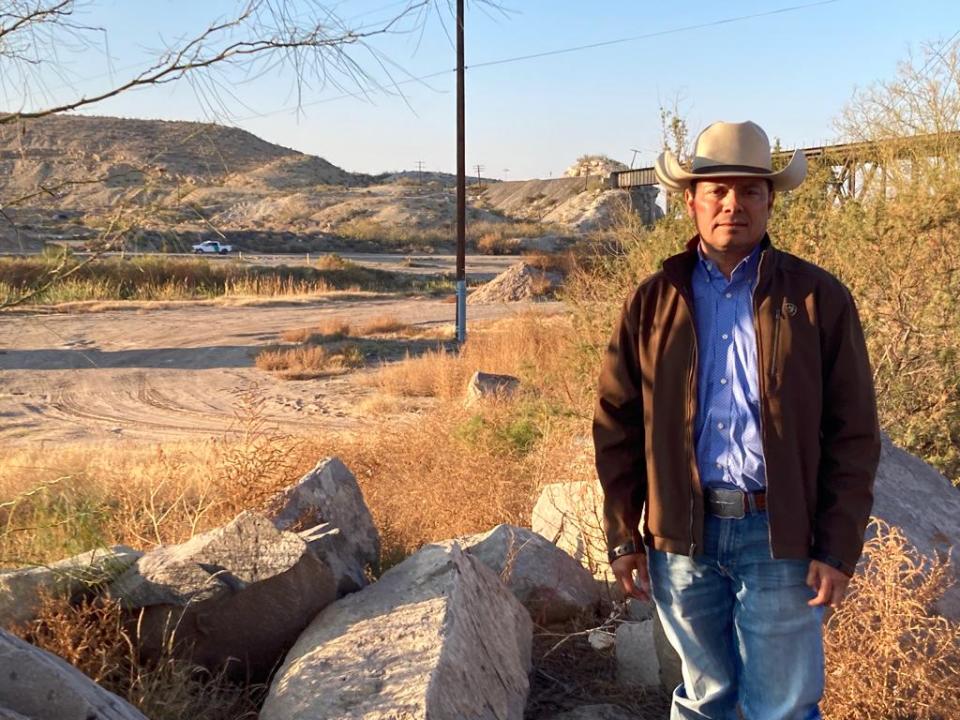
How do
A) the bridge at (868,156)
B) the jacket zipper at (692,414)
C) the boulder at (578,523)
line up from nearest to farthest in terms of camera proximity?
the jacket zipper at (692,414)
the boulder at (578,523)
the bridge at (868,156)

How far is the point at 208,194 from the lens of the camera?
13.8 meters

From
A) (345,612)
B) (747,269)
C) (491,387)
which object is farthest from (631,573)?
(491,387)

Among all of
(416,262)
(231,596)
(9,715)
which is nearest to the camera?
(9,715)

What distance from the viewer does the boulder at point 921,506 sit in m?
3.94

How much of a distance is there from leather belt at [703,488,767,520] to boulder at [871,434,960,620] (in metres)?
1.80

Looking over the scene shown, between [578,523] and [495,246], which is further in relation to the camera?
[495,246]

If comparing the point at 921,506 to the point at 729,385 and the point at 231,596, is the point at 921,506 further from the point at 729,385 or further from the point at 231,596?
the point at 231,596

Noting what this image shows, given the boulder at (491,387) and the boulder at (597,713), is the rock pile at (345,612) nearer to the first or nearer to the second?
the boulder at (597,713)

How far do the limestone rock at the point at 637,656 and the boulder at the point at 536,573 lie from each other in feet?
1.39

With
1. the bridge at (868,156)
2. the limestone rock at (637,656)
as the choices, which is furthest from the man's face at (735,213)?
the bridge at (868,156)

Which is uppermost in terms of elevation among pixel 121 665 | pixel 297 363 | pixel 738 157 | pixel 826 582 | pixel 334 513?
pixel 738 157

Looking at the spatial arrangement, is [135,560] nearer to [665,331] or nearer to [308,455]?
[665,331]

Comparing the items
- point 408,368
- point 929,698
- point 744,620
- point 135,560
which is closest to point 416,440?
point 135,560

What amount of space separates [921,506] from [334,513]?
8.72 feet
